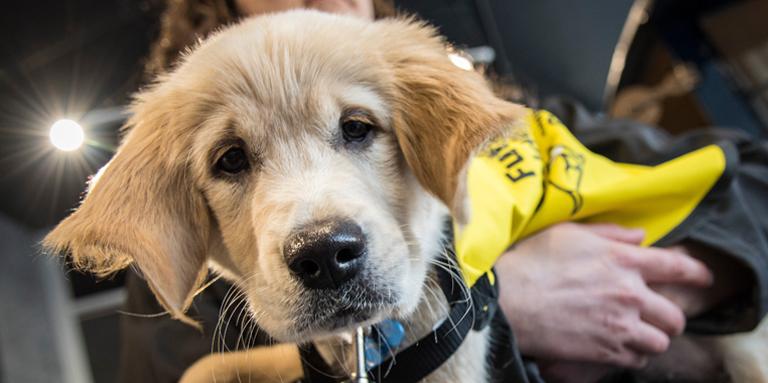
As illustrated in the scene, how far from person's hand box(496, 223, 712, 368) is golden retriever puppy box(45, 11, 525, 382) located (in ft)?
0.69

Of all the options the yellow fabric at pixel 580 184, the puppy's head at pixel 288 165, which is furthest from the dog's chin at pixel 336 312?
the yellow fabric at pixel 580 184

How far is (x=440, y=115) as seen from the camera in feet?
3.02

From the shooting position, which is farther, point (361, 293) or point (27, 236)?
point (27, 236)

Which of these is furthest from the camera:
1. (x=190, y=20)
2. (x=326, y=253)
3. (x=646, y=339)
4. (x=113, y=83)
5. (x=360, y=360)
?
(x=113, y=83)

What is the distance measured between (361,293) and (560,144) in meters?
0.68

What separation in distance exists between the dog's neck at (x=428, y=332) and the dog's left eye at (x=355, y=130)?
0.15 meters

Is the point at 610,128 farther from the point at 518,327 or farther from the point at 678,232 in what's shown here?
the point at 518,327

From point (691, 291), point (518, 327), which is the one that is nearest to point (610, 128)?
point (691, 291)

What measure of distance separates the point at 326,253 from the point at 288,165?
20 centimetres

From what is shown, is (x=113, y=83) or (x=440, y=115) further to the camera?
(x=113, y=83)

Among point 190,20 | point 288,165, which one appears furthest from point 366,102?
point 190,20

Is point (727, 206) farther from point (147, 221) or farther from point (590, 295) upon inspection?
point (147, 221)

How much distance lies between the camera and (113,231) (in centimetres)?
84

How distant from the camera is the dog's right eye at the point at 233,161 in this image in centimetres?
92
